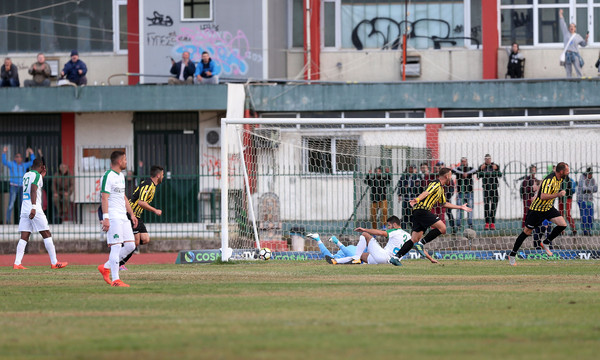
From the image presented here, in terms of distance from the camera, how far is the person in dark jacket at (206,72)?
2923 centimetres

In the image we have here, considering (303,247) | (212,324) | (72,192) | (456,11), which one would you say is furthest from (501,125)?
(212,324)

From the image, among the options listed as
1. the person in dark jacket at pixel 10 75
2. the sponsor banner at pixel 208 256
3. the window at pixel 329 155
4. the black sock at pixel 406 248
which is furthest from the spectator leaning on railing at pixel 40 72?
the black sock at pixel 406 248

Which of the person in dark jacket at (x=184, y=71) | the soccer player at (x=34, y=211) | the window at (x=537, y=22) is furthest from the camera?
the window at (x=537, y=22)

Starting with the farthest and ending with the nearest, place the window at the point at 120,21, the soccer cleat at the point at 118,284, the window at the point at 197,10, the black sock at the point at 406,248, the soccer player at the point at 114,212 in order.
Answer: the window at the point at 120,21 < the window at the point at 197,10 < the black sock at the point at 406,248 < the soccer player at the point at 114,212 < the soccer cleat at the point at 118,284

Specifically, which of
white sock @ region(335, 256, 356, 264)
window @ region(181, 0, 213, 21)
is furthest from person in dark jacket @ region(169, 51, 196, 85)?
white sock @ region(335, 256, 356, 264)

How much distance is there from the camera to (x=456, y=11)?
32031 mm

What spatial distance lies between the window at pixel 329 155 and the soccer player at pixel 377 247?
176 inches

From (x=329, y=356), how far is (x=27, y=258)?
18.5m

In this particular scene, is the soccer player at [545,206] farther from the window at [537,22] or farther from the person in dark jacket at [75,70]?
the person in dark jacket at [75,70]

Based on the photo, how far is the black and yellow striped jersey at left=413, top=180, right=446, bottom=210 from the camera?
1843cm

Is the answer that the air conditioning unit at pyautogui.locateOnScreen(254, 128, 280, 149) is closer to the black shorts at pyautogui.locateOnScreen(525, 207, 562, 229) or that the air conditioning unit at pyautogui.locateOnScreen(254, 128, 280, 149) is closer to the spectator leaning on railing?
the black shorts at pyautogui.locateOnScreen(525, 207, 562, 229)

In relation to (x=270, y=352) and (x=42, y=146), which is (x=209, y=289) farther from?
(x=42, y=146)

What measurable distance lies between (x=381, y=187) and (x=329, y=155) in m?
1.82

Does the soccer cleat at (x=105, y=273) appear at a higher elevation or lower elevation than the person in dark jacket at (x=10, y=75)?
lower
